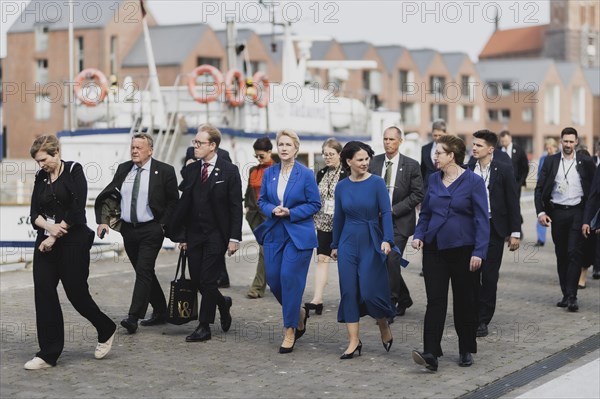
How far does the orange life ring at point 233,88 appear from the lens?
2330 cm

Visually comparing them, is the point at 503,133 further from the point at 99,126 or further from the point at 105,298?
the point at 99,126

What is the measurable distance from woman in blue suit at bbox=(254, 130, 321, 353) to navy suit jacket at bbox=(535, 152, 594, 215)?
362cm

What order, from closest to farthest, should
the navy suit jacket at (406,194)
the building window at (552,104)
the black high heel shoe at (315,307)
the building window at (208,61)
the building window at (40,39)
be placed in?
the navy suit jacket at (406,194) < the black high heel shoe at (315,307) < the building window at (40,39) < the building window at (208,61) < the building window at (552,104)

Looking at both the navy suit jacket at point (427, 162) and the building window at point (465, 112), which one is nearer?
the navy suit jacket at point (427, 162)

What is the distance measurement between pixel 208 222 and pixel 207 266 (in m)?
0.39

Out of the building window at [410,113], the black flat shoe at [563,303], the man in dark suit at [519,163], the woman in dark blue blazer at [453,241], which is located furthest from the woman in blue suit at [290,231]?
the building window at [410,113]

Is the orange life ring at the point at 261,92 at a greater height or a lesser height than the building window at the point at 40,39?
lesser

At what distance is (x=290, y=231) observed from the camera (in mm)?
9750

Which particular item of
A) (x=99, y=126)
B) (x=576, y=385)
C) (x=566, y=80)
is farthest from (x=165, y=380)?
(x=566, y=80)

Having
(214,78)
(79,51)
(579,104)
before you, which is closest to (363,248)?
(214,78)

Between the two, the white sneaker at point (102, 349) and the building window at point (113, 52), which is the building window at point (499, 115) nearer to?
the building window at point (113, 52)

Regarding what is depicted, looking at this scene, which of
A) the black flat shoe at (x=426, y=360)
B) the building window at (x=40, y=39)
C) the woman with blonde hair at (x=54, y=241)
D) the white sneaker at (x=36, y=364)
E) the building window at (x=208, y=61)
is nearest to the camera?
the black flat shoe at (x=426, y=360)

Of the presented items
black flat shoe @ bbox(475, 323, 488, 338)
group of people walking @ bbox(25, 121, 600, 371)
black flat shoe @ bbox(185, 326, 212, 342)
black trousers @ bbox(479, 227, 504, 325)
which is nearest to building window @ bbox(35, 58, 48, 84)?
group of people walking @ bbox(25, 121, 600, 371)

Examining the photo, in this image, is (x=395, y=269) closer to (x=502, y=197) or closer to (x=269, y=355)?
(x=502, y=197)
